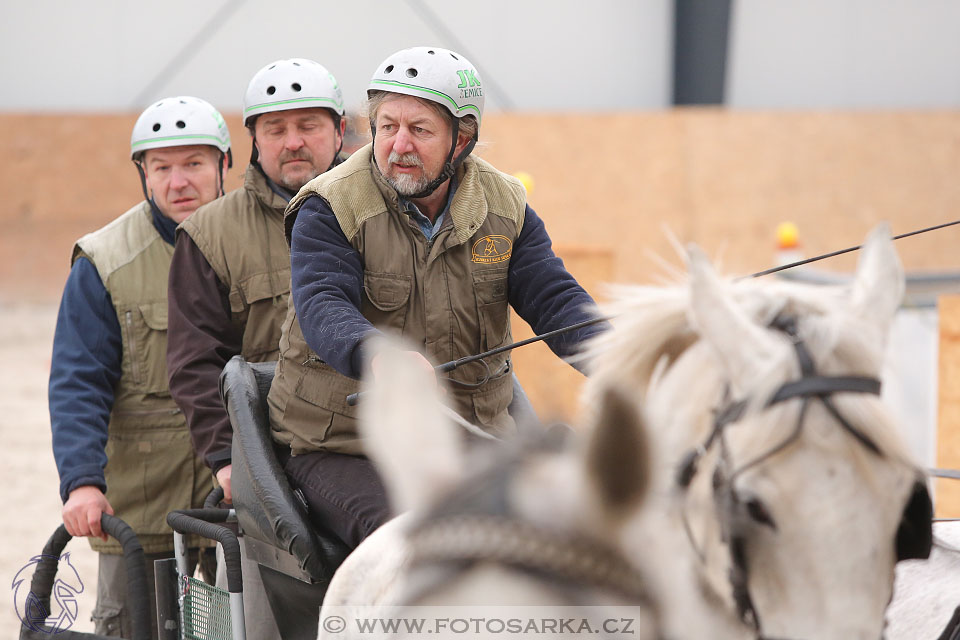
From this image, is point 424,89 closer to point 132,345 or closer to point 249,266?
point 249,266

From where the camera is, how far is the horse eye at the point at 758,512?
1.34m

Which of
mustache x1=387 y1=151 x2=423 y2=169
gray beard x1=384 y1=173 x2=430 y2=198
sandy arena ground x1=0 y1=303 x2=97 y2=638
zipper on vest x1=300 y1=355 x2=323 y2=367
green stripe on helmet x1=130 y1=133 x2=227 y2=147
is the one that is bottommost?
sandy arena ground x1=0 y1=303 x2=97 y2=638

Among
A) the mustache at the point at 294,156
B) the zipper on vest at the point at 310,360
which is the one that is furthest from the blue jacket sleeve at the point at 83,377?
the zipper on vest at the point at 310,360

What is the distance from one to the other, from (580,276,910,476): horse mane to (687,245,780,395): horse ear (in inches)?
0.7

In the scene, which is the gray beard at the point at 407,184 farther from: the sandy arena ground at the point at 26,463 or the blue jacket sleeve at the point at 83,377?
the sandy arena ground at the point at 26,463

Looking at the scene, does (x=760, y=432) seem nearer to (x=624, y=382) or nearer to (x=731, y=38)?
(x=624, y=382)

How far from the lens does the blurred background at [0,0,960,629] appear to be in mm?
12945

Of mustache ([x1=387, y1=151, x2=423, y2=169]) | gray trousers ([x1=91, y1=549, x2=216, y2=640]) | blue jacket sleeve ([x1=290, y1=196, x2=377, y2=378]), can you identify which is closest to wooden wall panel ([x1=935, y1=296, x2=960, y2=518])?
gray trousers ([x1=91, y1=549, x2=216, y2=640])

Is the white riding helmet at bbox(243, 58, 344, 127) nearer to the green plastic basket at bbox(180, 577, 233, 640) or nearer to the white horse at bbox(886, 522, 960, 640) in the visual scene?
the green plastic basket at bbox(180, 577, 233, 640)

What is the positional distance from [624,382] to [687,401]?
12 centimetres

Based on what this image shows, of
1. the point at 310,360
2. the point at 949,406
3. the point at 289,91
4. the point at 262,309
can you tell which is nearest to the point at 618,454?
the point at 310,360

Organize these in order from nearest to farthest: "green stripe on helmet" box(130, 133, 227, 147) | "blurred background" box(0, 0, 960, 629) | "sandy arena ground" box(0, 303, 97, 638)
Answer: "green stripe on helmet" box(130, 133, 227, 147) < "sandy arena ground" box(0, 303, 97, 638) < "blurred background" box(0, 0, 960, 629)

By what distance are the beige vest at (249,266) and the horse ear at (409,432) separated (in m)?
2.34

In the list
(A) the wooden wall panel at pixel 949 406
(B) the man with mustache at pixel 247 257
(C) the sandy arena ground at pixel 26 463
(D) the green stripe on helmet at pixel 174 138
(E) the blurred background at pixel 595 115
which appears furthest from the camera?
(E) the blurred background at pixel 595 115
